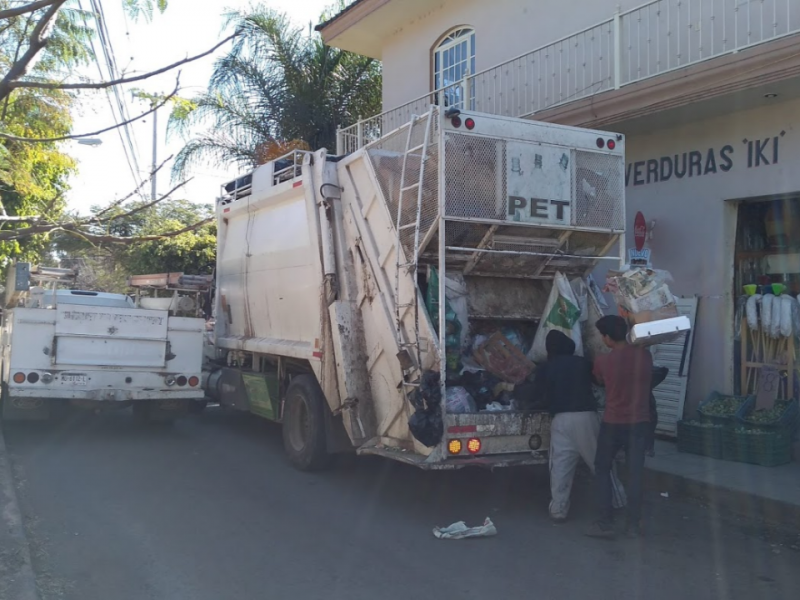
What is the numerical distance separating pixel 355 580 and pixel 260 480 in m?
2.96

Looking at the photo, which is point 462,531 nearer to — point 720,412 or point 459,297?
point 459,297

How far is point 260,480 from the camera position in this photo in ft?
25.4

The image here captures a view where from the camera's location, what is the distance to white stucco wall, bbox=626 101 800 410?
8297mm

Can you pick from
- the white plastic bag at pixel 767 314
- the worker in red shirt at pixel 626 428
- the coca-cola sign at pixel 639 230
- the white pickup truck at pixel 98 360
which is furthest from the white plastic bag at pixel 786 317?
the white pickup truck at pixel 98 360

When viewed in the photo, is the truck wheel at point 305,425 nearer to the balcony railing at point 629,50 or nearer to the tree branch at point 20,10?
the balcony railing at point 629,50

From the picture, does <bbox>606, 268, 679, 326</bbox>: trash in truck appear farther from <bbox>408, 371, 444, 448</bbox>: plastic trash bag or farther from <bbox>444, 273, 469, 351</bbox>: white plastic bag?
<bbox>408, 371, 444, 448</bbox>: plastic trash bag

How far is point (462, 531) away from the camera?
5875 mm

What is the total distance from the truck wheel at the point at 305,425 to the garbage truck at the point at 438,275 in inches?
0.8

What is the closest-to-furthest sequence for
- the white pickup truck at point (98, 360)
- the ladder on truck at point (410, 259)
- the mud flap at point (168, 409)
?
the ladder on truck at point (410, 259)
the white pickup truck at point (98, 360)
the mud flap at point (168, 409)

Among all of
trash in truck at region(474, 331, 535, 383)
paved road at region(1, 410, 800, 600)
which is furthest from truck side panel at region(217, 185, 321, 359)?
trash in truck at region(474, 331, 535, 383)

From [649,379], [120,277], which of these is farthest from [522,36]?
[120,277]

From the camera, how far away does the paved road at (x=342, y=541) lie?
488 centimetres

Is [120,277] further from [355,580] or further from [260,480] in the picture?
[355,580]

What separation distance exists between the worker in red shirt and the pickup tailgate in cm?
606
